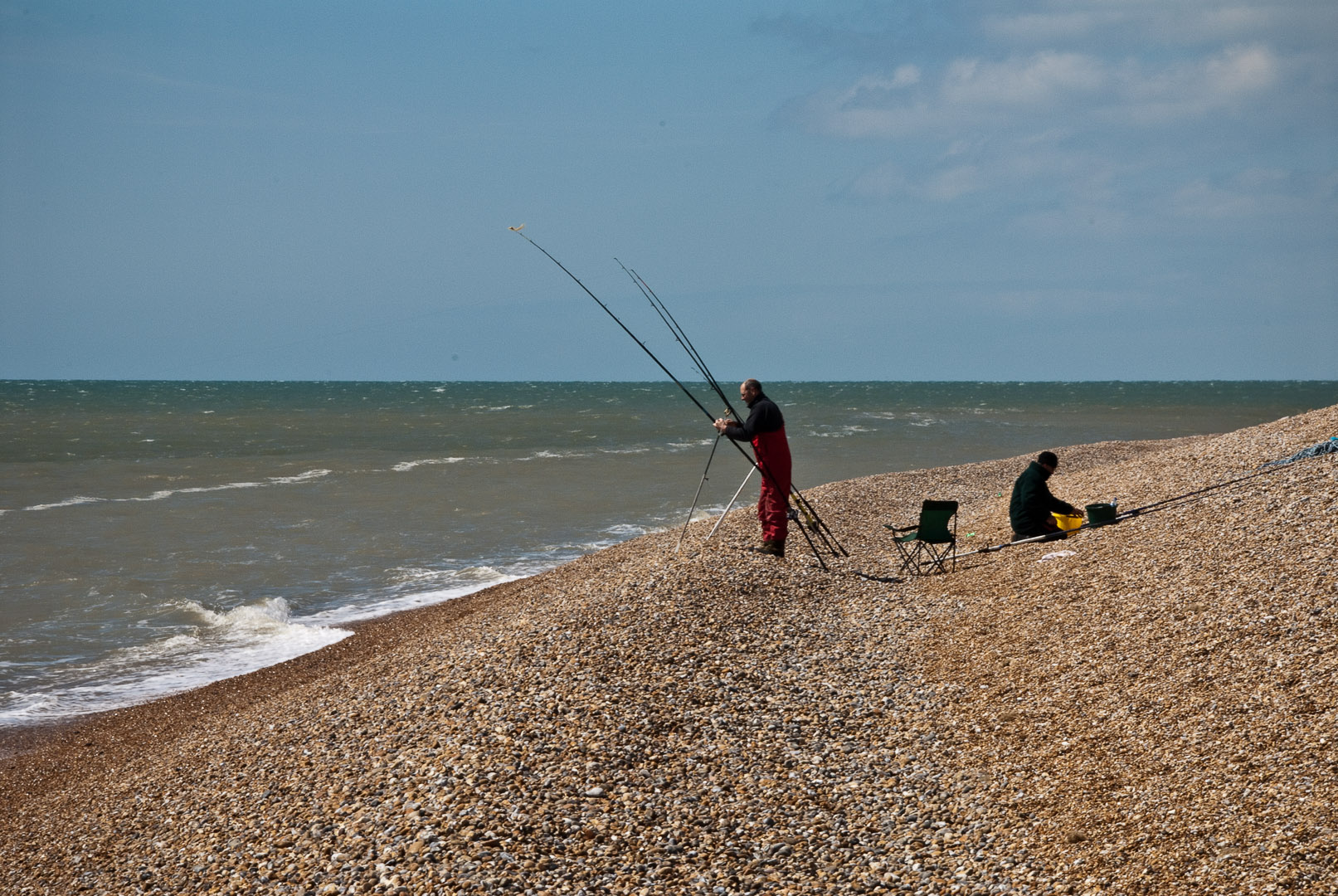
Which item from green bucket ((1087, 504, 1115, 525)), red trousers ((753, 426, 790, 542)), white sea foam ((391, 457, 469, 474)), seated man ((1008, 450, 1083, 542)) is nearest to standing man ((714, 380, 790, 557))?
red trousers ((753, 426, 790, 542))

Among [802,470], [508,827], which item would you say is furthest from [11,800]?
[802,470]

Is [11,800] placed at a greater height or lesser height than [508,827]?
lesser

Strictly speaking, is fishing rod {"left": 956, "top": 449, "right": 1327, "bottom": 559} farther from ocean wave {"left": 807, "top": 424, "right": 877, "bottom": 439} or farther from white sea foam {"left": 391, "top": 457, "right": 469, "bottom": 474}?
ocean wave {"left": 807, "top": 424, "right": 877, "bottom": 439}

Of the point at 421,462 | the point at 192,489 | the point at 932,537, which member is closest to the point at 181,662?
the point at 932,537

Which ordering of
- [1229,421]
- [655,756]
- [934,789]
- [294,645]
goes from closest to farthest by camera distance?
[934,789] → [655,756] → [294,645] → [1229,421]

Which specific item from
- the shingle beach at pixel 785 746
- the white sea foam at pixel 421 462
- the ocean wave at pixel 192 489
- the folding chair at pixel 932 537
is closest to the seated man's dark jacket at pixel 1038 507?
the folding chair at pixel 932 537

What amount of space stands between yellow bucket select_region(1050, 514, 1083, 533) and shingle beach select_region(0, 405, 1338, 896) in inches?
30.1

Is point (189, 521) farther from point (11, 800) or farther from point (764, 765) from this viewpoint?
point (764, 765)

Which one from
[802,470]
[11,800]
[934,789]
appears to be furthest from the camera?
[802,470]

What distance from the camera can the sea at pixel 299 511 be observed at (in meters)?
11.1

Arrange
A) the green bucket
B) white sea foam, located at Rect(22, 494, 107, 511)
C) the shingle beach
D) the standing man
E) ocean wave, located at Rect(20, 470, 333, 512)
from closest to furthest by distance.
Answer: the shingle beach → the green bucket → the standing man → white sea foam, located at Rect(22, 494, 107, 511) → ocean wave, located at Rect(20, 470, 333, 512)

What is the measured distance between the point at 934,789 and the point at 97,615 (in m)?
10.6

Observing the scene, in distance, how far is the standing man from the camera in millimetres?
10055

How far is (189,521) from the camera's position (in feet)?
62.2
